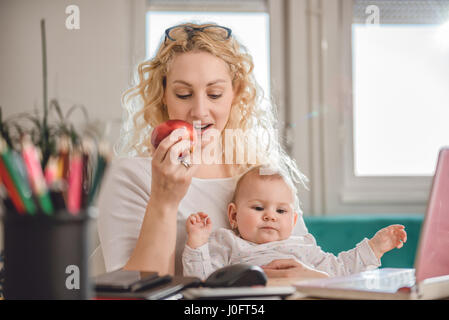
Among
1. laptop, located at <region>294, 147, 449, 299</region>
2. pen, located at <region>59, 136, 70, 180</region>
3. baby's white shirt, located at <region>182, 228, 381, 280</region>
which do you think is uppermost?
pen, located at <region>59, 136, 70, 180</region>

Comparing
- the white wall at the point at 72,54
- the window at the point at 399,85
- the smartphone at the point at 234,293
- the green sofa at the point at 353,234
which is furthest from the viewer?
the window at the point at 399,85

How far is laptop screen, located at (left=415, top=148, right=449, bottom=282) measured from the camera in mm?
674

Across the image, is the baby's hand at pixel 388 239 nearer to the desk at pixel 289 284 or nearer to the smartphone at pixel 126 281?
the desk at pixel 289 284

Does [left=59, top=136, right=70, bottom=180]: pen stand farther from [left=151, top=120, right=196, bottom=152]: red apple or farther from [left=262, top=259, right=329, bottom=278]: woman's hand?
[left=151, top=120, right=196, bottom=152]: red apple

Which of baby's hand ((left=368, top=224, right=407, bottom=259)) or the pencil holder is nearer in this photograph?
the pencil holder

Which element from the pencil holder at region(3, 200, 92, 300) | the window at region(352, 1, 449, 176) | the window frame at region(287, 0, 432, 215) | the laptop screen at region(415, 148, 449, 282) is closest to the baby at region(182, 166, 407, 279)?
the laptop screen at region(415, 148, 449, 282)

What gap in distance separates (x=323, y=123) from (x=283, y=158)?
1.04 metres

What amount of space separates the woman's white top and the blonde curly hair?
10cm

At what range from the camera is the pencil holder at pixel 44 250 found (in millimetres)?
411

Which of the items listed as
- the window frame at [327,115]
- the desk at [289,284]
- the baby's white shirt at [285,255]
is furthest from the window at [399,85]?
the desk at [289,284]

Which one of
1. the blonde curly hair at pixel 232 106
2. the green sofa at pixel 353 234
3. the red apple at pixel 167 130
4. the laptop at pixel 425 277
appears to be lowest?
the green sofa at pixel 353 234

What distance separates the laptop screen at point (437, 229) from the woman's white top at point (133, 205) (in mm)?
641
